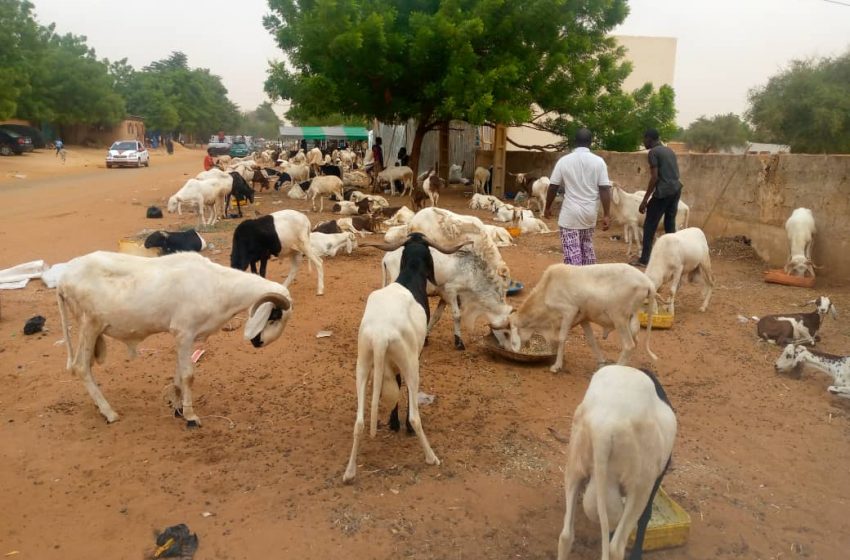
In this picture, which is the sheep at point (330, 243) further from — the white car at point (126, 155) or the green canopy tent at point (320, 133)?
the green canopy tent at point (320, 133)

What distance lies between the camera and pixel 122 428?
4863 mm

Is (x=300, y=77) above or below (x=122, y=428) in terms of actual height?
above

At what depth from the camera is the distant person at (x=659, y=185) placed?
876 centimetres

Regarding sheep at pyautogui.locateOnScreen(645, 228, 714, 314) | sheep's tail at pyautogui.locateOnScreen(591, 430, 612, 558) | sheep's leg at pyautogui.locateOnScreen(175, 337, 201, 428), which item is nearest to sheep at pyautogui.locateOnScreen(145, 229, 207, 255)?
sheep's leg at pyautogui.locateOnScreen(175, 337, 201, 428)

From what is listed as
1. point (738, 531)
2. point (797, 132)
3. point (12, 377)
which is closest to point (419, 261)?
point (738, 531)

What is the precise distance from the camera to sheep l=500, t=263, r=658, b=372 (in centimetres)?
570

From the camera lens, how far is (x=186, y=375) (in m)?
4.84

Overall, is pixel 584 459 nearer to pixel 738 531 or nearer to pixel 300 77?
pixel 738 531

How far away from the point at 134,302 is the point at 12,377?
2.15 m

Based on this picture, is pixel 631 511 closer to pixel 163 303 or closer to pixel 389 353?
pixel 389 353

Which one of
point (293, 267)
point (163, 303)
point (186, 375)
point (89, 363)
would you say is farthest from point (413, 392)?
point (293, 267)

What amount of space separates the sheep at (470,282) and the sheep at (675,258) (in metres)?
2.28

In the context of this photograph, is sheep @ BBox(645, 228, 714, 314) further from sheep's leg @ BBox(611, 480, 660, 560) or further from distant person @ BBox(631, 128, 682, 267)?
sheep's leg @ BBox(611, 480, 660, 560)

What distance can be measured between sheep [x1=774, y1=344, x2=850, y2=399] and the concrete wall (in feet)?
14.3
